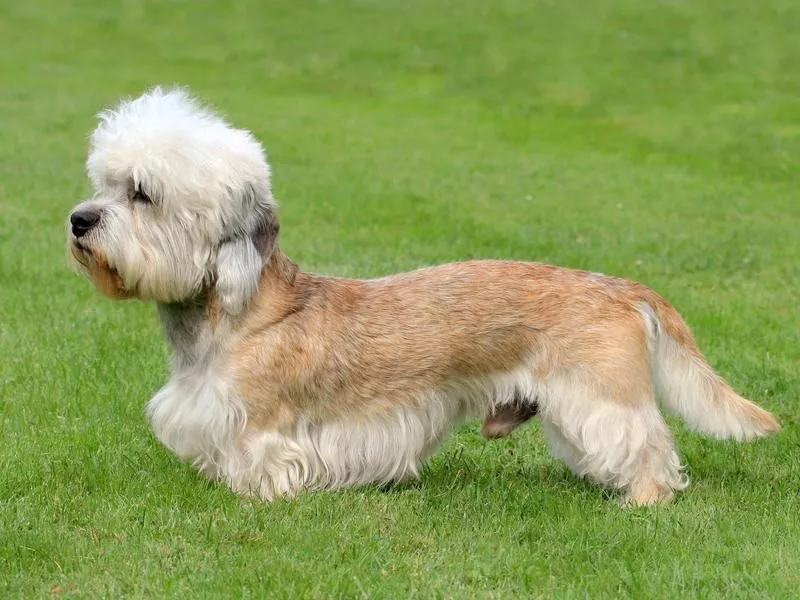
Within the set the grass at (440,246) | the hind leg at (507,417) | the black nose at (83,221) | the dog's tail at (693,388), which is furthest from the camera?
the hind leg at (507,417)

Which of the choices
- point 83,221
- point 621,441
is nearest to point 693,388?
point 621,441

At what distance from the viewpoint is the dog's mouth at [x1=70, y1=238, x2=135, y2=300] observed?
547 cm

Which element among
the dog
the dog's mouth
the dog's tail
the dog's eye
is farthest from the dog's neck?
the dog's tail

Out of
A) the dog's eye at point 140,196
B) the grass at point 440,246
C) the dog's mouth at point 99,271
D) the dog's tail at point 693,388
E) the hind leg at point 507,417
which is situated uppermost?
the dog's eye at point 140,196

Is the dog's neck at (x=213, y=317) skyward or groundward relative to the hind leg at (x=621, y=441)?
skyward

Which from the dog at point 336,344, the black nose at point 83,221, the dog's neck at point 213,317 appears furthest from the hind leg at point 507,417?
the black nose at point 83,221

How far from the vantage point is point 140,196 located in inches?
219

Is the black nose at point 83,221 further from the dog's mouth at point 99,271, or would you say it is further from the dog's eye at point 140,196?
the dog's eye at point 140,196

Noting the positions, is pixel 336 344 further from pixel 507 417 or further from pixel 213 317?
pixel 507 417

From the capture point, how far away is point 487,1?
37.8 meters

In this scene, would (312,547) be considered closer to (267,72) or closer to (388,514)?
(388,514)

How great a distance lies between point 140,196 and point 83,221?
0.27 meters

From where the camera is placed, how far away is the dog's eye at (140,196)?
5.54 m

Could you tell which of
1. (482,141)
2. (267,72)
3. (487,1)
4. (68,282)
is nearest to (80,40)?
(267,72)
